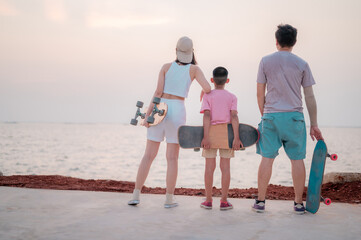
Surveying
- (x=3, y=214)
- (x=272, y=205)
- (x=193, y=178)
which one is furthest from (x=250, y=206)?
(x=193, y=178)

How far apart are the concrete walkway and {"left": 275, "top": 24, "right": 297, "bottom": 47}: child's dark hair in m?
1.83

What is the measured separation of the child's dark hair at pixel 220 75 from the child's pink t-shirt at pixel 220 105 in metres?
0.10

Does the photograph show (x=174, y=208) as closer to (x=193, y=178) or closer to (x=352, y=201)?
(x=352, y=201)

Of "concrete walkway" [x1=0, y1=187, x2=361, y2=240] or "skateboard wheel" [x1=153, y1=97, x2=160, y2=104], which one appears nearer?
"concrete walkway" [x1=0, y1=187, x2=361, y2=240]

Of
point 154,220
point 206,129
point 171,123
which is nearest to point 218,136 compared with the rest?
point 206,129

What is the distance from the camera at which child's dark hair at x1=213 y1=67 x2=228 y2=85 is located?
15.6 ft

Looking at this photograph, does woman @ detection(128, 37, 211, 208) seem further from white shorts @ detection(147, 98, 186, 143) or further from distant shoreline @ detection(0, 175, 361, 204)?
distant shoreline @ detection(0, 175, 361, 204)

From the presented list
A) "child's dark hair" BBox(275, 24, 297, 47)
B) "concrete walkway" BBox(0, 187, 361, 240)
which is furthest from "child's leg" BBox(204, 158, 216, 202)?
"child's dark hair" BBox(275, 24, 297, 47)

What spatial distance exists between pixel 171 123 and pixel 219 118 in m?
0.54

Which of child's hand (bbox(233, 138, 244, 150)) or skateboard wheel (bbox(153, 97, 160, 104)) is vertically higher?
skateboard wheel (bbox(153, 97, 160, 104))

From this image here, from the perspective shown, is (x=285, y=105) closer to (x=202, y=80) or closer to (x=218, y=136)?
(x=218, y=136)

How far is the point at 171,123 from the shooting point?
480 centimetres

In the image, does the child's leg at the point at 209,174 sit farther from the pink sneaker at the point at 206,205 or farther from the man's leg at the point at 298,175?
the man's leg at the point at 298,175

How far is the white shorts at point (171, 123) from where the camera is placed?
4801 millimetres
